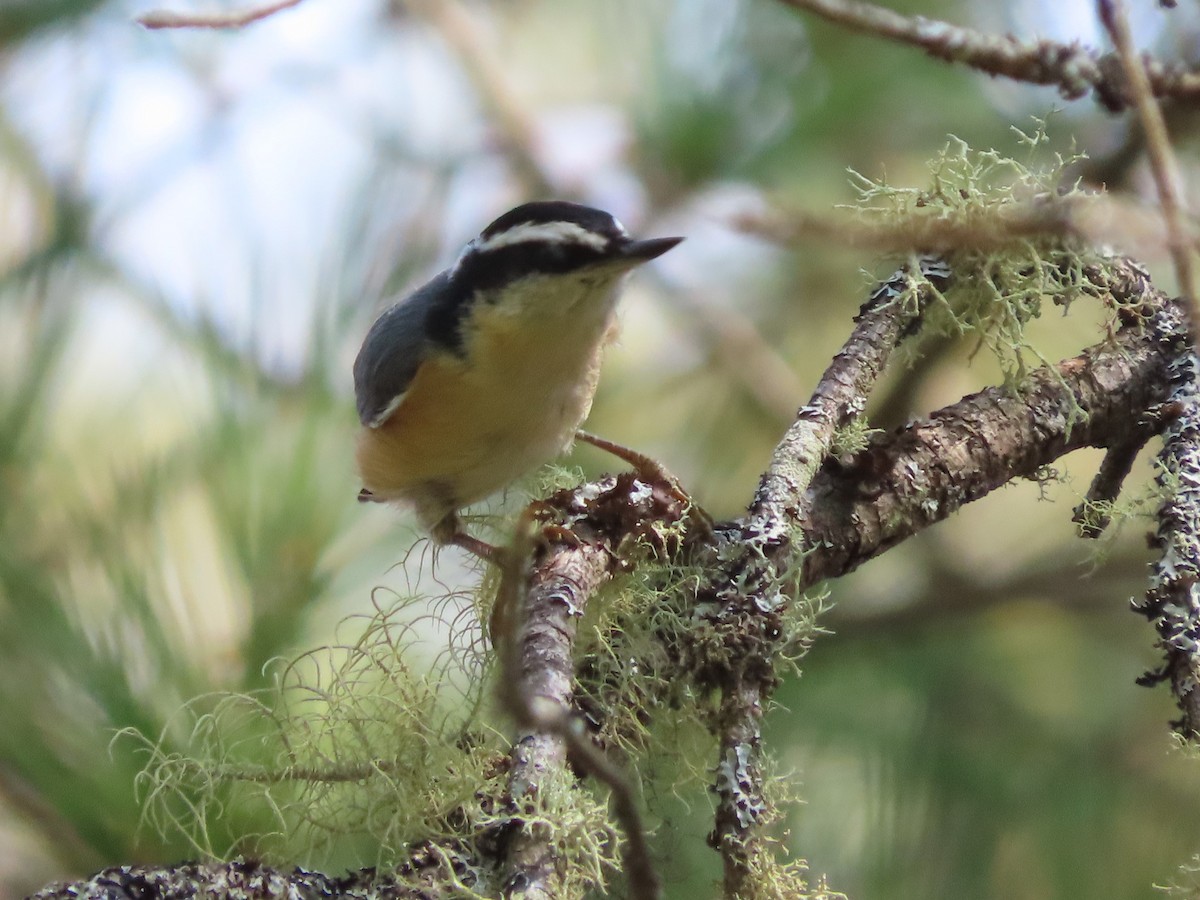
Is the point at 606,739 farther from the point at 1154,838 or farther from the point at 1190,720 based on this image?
the point at 1154,838

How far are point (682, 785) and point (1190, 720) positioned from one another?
0.59m

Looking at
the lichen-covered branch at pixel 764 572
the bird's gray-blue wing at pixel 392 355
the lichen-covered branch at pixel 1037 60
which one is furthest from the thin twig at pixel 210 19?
the bird's gray-blue wing at pixel 392 355

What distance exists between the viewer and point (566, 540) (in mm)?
1515

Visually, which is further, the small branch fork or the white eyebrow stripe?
the white eyebrow stripe

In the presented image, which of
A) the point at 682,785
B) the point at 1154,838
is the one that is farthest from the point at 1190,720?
the point at 1154,838

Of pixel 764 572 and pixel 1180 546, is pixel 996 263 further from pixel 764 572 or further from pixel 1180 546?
pixel 764 572

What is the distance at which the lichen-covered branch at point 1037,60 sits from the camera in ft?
4.06

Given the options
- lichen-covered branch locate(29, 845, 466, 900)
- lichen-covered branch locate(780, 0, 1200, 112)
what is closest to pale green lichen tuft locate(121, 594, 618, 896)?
lichen-covered branch locate(29, 845, 466, 900)

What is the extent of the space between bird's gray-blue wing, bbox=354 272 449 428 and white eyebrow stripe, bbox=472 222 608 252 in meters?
0.26

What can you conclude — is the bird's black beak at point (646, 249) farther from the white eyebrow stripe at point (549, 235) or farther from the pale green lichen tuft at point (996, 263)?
the pale green lichen tuft at point (996, 263)

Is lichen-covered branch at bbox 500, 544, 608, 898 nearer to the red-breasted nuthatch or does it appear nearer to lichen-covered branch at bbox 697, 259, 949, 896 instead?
lichen-covered branch at bbox 697, 259, 949, 896

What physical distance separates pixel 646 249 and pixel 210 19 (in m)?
0.72

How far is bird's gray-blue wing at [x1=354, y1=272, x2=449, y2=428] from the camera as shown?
2.18 meters

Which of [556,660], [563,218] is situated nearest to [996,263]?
[563,218]
